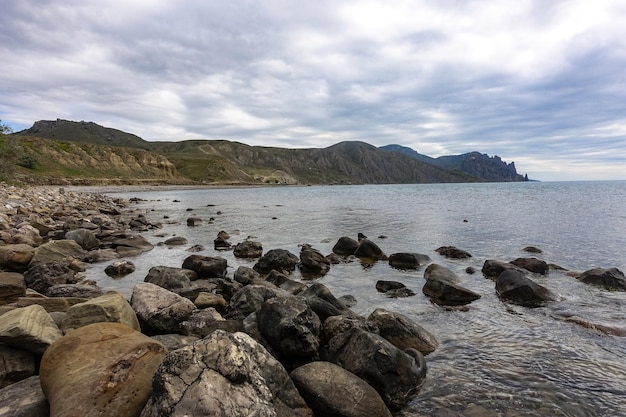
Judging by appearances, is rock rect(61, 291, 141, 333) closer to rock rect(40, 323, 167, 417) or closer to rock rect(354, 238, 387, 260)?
rock rect(40, 323, 167, 417)

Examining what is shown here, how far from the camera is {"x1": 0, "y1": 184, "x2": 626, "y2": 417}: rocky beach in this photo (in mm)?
4246

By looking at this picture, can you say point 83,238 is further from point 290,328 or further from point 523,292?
point 523,292

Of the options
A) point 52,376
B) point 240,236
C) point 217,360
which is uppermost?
point 217,360

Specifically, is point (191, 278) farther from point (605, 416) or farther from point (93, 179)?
point (93, 179)

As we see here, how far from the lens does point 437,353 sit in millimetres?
8164

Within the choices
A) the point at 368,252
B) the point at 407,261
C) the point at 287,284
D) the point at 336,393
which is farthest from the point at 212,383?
the point at 368,252

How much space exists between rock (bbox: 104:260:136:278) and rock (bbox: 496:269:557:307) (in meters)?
14.2

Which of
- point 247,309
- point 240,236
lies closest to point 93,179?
point 240,236

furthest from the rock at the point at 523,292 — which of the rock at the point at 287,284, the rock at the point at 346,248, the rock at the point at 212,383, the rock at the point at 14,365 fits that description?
the rock at the point at 14,365

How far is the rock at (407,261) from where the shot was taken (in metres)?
16.7

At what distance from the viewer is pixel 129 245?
1984cm

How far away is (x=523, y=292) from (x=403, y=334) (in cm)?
587

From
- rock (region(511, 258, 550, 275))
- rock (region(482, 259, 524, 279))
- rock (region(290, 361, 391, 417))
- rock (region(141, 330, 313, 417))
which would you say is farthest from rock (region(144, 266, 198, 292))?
rock (region(511, 258, 550, 275))

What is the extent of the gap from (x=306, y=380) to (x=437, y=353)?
12.6 ft
